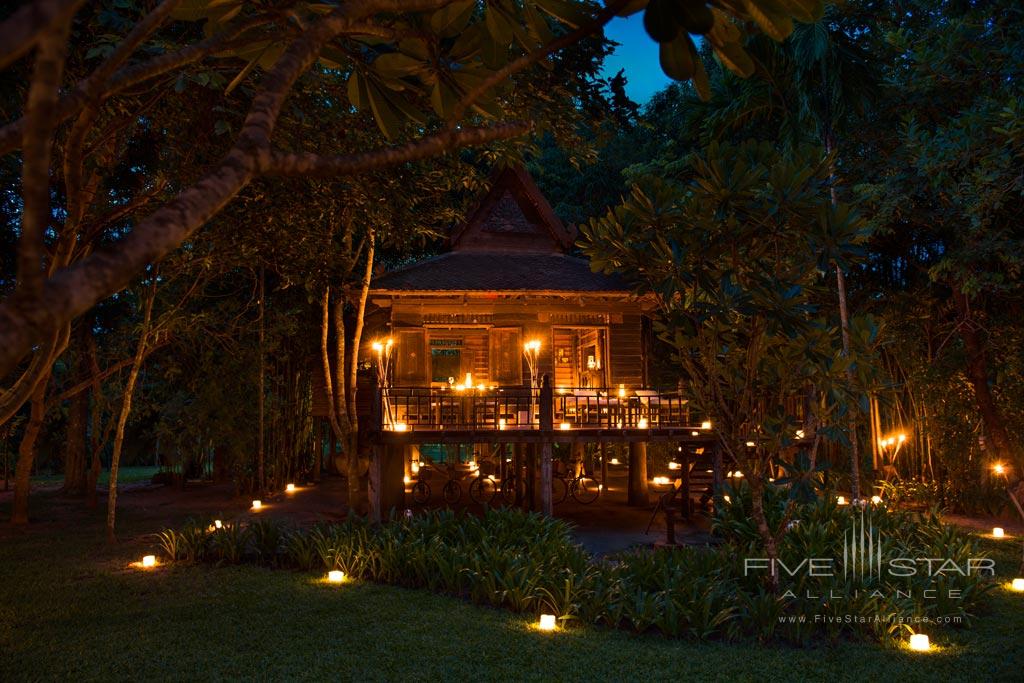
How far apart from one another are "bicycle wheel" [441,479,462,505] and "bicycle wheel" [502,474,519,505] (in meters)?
1.05

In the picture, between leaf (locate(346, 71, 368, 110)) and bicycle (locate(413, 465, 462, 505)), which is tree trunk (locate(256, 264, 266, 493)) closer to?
bicycle (locate(413, 465, 462, 505))

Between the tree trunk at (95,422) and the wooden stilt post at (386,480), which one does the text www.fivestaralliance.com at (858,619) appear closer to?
the wooden stilt post at (386,480)

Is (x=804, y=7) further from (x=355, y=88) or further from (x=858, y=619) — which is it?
(x=858, y=619)

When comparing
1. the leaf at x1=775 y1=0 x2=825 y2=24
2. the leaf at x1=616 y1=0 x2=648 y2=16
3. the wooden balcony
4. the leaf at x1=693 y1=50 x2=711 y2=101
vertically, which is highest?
the leaf at x1=775 y1=0 x2=825 y2=24

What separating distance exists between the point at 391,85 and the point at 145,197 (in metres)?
5.19

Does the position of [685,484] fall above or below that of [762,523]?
below

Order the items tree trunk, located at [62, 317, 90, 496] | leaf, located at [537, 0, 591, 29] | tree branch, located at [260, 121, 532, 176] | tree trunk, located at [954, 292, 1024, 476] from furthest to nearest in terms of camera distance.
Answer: tree trunk, located at [62, 317, 90, 496] → tree trunk, located at [954, 292, 1024, 476] → leaf, located at [537, 0, 591, 29] → tree branch, located at [260, 121, 532, 176]

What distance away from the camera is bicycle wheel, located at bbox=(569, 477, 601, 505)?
16.3m

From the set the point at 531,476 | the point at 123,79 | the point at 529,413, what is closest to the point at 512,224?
the point at 529,413

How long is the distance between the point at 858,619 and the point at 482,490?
443 inches

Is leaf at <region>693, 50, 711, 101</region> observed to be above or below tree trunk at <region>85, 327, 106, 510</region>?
above

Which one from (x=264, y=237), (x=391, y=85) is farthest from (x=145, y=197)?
A: (x=391, y=85)

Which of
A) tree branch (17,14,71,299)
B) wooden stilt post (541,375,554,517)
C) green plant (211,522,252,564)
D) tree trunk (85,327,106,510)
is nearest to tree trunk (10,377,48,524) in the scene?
tree trunk (85,327,106,510)

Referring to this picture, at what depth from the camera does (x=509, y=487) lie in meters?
16.5
